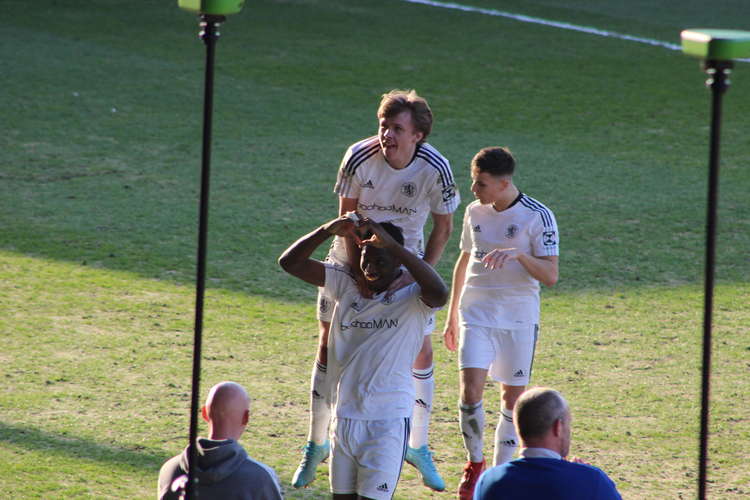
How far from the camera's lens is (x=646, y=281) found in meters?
8.66

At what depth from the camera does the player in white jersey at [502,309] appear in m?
5.31

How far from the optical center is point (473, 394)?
5.32 meters

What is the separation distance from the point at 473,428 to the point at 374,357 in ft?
3.24

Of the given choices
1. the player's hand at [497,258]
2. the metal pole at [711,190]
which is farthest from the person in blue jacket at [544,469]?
the player's hand at [497,258]

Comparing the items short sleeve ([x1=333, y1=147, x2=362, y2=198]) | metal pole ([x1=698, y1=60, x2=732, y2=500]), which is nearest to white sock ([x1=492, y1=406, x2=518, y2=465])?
short sleeve ([x1=333, y1=147, x2=362, y2=198])

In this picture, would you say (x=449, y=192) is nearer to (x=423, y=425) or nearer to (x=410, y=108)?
(x=410, y=108)

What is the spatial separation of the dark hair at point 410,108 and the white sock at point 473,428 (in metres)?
1.30

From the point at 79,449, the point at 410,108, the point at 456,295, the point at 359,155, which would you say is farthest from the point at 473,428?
the point at 79,449

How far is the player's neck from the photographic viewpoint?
536 cm

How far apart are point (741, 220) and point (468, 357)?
572 centimetres

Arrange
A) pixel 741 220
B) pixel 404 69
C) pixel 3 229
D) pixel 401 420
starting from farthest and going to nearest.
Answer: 1. pixel 404 69
2. pixel 741 220
3. pixel 3 229
4. pixel 401 420

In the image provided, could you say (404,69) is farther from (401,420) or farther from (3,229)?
(401,420)

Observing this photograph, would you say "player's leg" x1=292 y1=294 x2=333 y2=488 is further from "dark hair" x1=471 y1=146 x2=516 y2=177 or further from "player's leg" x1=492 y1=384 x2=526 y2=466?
"dark hair" x1=471 y1=146 x2=516 y2=177

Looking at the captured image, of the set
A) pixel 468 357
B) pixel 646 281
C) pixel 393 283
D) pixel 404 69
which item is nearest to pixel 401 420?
pixel 393 283
